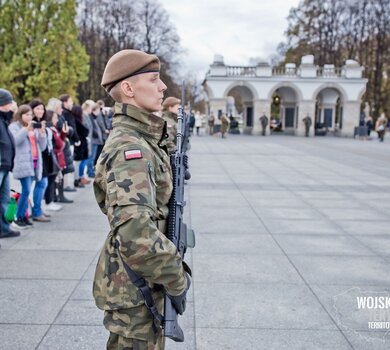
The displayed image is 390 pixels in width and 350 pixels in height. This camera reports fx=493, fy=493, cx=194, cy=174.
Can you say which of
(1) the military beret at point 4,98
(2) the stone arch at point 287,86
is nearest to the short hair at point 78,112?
(1) the military beret at point 4,98

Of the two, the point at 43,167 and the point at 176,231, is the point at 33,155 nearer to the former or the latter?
the point at 43,167

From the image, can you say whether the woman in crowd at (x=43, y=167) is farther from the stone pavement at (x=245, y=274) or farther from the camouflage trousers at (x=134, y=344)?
the camouflage trousers at (x=134, y=344)

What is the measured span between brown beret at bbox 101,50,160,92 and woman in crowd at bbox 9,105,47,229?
5.25 meters

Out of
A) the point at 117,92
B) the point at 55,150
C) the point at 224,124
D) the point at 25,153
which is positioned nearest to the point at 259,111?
the point at 224,124

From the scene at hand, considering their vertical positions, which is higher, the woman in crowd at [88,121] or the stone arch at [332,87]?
the stone arch at [332,87]

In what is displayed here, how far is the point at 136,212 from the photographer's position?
2.04m

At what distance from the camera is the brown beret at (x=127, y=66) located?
7.51ft

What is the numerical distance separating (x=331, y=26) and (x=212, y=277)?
165 ft

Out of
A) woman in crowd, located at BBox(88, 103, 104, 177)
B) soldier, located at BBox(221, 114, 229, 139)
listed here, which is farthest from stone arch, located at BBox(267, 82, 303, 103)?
woman in crowd, located at BBox(88, 103, 104, 177)

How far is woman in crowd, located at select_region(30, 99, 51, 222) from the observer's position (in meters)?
7.71

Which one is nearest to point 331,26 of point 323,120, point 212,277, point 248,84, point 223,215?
point 323,120

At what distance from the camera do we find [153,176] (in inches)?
85.4

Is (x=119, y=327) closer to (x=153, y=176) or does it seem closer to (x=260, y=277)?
(x=153, y=176)

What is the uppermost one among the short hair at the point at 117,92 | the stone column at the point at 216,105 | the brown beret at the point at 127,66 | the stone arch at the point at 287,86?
the stone arch at the point at 287,86
